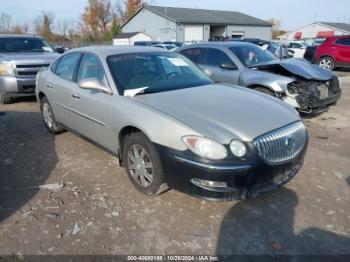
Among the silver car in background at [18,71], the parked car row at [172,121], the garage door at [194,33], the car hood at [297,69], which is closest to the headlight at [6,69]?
the silver car in background at [18,71]

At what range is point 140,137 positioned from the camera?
3682 mm

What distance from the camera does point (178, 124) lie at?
3305 mm

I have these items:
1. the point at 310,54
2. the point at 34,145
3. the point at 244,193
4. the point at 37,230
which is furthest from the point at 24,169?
the point at 310,54

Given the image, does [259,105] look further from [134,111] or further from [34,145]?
[34,145]

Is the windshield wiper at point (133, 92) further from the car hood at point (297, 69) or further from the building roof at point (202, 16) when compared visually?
the building roof at point (202, 16)

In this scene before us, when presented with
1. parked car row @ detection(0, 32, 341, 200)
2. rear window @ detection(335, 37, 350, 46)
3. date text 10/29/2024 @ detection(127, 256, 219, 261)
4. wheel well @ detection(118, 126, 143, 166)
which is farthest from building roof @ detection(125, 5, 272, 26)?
date text 10/29/2024 @ detection(127, 256, 219, 261)

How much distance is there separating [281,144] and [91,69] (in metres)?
2.74

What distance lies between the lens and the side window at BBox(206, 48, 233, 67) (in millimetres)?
7624

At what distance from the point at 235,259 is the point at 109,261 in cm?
109

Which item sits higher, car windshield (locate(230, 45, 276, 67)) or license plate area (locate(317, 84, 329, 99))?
car windshield (locate(230, 45, 276, 67))

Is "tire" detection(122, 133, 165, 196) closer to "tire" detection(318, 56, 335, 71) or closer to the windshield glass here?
the windshield glass

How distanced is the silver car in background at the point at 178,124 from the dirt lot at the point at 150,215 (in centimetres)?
32

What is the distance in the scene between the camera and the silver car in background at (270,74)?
6680 mm

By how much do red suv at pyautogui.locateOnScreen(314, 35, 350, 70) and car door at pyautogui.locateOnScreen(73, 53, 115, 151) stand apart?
1439 cm
